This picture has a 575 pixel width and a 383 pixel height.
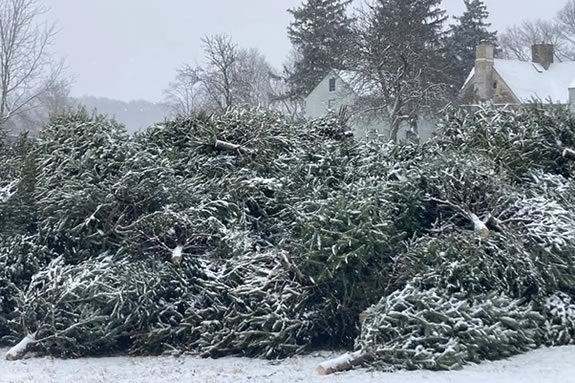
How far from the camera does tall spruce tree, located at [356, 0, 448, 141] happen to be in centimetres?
2812

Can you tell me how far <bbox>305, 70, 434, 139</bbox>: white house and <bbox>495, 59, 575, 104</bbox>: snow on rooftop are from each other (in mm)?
4859

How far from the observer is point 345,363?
701 centimetres

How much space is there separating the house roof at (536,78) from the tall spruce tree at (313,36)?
8.49m

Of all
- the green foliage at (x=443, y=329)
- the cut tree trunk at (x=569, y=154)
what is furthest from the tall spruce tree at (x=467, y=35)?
the green foliage at (x=443, y=329)

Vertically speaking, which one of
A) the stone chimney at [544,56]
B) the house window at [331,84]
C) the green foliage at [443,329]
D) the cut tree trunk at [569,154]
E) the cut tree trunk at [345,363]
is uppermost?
the stone chimney at [544,56]

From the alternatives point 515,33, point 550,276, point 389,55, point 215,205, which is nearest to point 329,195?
point 215,205

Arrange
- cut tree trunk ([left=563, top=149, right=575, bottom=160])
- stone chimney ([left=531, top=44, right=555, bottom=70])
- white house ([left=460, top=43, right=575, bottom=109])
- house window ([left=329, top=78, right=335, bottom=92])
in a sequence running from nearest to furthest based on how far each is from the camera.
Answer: cut tree trunk ([left=563, top=149, right=575, bottom=160]) < white house ([left=460, top=43, right=575, bottom=109]) < stone chimney ([left=531, top=44, right=555, bottom=70]) < house window ([left=329, top=78, right=335, bottom=92])

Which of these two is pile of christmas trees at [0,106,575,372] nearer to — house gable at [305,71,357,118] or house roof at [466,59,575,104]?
house gable at [305,71,357,118]

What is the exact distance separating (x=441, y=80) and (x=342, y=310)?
24.3 m

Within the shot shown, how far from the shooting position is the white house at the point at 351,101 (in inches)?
1172

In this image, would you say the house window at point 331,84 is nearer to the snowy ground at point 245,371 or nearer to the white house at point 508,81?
the white house at point 508,81

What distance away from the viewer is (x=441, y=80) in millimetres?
30984

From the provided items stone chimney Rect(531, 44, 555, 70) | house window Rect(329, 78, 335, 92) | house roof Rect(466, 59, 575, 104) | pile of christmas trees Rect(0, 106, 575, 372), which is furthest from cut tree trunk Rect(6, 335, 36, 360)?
stone chimney Rect(531, 44, 555, 70)

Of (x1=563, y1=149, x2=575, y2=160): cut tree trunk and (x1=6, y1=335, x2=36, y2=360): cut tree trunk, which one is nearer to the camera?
(x1=6, y1=335, x2=36, y2=360): cut tree trunk
